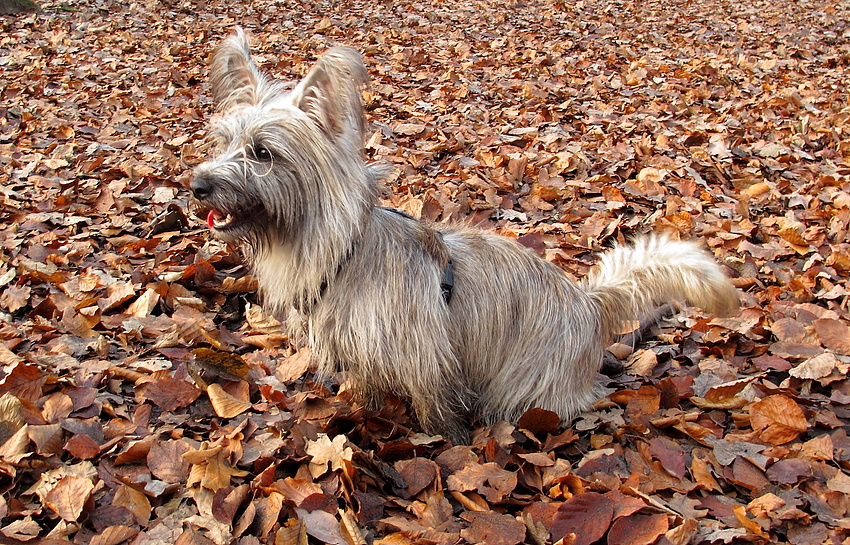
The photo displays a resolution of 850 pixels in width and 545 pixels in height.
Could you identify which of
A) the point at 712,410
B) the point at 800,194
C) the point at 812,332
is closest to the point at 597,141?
the point at 800,194

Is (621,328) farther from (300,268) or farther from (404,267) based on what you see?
(300,268)

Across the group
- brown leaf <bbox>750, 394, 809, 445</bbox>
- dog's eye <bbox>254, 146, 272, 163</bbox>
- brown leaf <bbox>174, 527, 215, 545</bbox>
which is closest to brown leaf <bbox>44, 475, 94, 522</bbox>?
brown leaf <bbox>174, 527, 215, 545</bbox>

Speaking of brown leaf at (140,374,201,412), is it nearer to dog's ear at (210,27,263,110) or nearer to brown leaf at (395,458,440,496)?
brown leaf at (395,458,440,496)

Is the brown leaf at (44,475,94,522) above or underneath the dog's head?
underneath

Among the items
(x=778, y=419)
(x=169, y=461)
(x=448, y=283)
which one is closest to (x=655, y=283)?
(x=778, y=419)

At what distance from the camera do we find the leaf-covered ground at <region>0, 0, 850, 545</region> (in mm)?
2744

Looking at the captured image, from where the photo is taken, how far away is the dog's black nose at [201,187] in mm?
2750

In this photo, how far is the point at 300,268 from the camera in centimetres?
307

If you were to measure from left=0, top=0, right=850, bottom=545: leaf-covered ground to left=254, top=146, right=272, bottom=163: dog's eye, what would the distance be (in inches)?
48.7

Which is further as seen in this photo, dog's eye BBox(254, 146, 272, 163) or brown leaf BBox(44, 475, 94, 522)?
dog's eye BBox(254, 146, 272, 163)

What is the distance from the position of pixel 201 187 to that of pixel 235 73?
32.8 inches

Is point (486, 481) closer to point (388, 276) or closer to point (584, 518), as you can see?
point (584, 518)

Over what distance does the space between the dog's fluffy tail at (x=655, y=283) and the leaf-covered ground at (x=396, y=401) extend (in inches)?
20.5

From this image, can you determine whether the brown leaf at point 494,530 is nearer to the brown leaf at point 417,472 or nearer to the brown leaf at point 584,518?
the brown leaf at point 584,518
